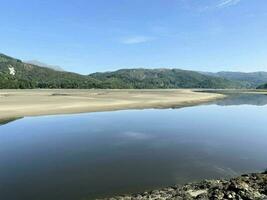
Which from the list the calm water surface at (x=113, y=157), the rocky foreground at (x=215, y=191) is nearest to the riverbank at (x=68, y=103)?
the calm water surface at (x=113, y=157)

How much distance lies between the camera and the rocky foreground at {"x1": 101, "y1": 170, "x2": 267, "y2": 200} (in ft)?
Answer: 42.7

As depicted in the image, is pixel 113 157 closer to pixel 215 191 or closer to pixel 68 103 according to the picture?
pixel 215 191

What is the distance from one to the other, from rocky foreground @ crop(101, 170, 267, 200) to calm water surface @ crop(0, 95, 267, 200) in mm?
1459

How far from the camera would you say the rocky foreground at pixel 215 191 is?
13008 mm

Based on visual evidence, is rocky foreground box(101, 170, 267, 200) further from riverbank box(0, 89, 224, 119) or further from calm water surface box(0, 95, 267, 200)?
riverbank box(0, 89, 224, 119)

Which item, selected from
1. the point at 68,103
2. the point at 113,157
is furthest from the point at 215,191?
the point at 68,103

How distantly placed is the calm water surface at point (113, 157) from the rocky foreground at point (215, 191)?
1459 millimetres

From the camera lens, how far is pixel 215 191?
13539mm

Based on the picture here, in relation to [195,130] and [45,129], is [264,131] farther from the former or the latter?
[45,129]

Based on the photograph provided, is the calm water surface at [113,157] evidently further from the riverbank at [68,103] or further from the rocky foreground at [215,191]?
the riverbank at [68,103]

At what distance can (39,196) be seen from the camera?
559 inches

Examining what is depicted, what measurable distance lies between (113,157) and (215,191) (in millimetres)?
8860

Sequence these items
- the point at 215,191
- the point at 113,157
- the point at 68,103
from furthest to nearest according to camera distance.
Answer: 1. the point at 68,103
2. the point at 113,157
3. the point at 215,191

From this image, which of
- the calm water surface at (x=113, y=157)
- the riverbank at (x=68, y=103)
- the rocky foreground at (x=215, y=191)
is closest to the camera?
the rocky foreground at (x=215, y=191)
